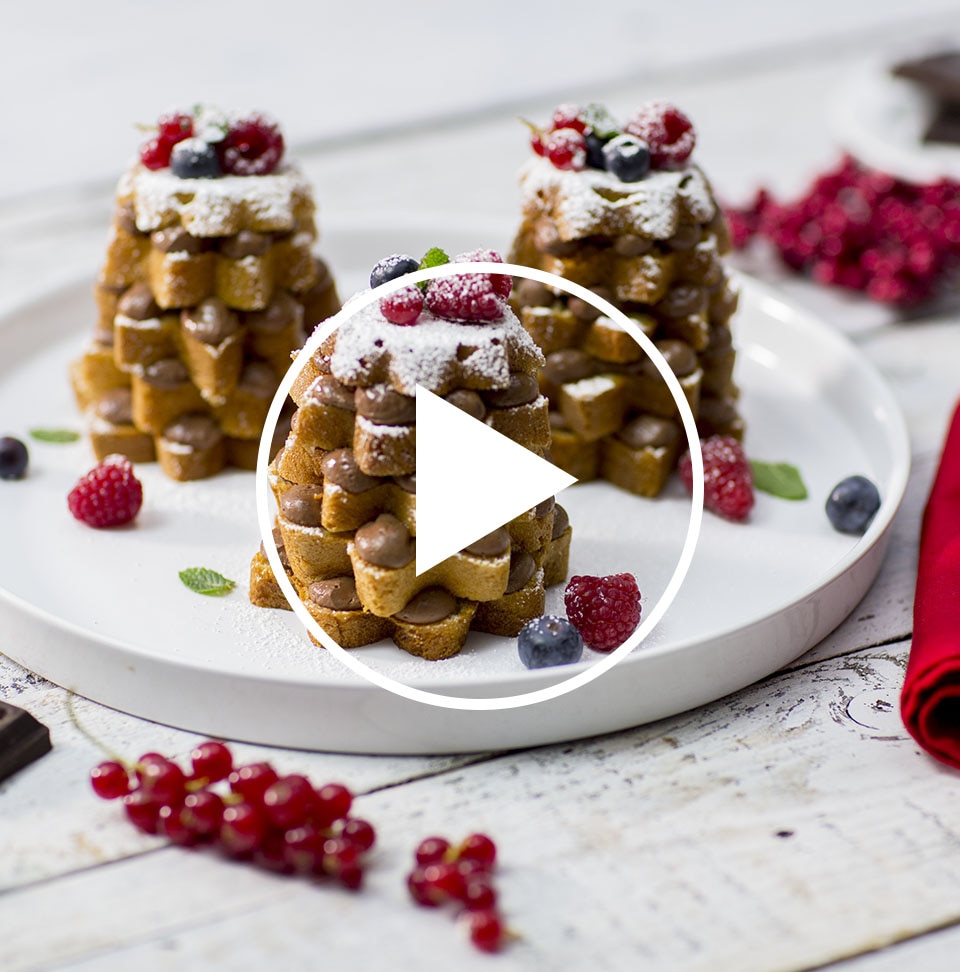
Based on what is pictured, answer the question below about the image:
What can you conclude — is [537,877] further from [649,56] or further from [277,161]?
[649,56]

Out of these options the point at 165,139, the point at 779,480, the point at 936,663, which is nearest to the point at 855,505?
the point at 779,480

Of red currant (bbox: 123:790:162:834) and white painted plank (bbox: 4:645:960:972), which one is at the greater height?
red currant (bbox: 123:790:162:834)

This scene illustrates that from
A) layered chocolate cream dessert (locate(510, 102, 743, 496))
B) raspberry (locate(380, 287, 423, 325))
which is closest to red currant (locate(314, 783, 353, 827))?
raspberry (locate(380, 287, 423, 325))

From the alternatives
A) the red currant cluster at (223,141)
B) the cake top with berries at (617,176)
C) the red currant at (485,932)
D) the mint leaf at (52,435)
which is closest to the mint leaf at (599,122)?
the cake top with berries at (617,176)

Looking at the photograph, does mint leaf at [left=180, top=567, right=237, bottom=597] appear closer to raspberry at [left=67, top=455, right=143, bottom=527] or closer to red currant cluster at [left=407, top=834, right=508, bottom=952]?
raspberry at [left=67, top=455, right=143, bottom=527]

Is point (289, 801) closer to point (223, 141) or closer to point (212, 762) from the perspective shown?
point (212, 762)

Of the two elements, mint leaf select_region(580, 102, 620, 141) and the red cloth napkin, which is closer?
the red cloth napkin
